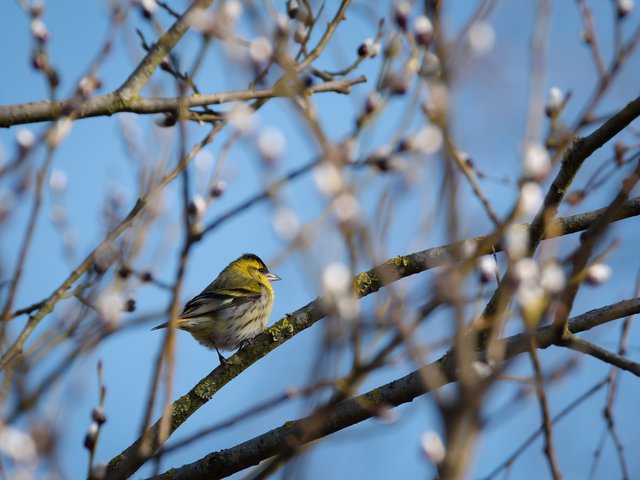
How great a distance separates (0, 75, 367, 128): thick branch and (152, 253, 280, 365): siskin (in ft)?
8.59

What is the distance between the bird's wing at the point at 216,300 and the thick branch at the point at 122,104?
3.34 m

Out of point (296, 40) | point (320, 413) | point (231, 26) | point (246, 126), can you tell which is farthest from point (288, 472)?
point (296, 40)

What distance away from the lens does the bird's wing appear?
742 centimetres

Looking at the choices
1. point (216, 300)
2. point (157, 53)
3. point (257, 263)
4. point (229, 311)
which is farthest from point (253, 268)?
point (157, 53)

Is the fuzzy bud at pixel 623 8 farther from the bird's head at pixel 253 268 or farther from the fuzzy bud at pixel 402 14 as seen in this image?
the bird's head at pixel 253 268

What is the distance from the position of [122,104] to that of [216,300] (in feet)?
12.3

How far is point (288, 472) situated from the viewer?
2.07m

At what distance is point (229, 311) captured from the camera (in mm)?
7410

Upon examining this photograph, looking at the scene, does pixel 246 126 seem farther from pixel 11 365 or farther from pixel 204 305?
pixel 204 305

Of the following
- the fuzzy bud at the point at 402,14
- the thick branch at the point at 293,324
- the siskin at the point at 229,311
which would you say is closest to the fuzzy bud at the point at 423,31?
the fuzzy bud at the point at 402,14

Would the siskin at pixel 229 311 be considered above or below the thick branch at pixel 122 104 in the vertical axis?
above

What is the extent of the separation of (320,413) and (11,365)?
4.82ft

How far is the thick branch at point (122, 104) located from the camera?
3.84 m

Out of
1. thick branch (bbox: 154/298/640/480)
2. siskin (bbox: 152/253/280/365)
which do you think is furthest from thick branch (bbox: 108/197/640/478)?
siskin (bbox: 152/253/280/365)
